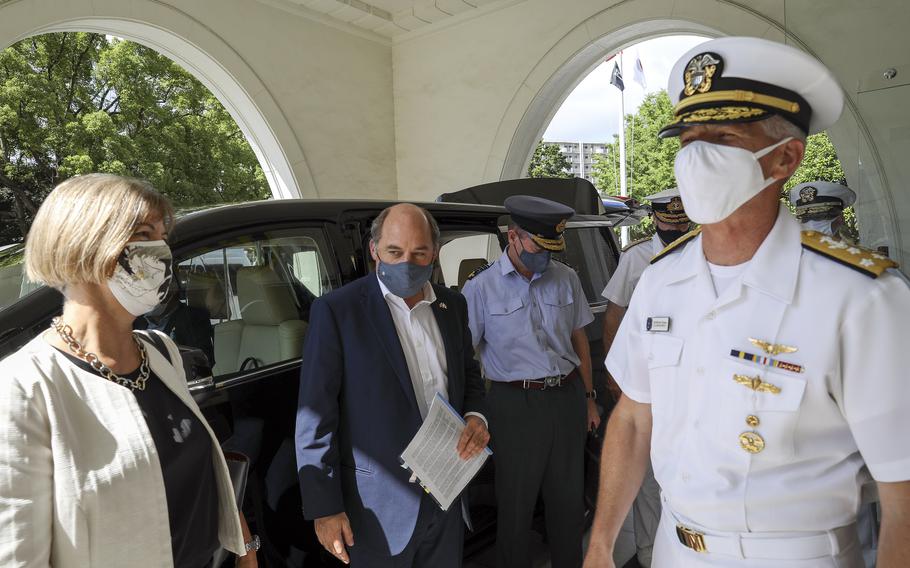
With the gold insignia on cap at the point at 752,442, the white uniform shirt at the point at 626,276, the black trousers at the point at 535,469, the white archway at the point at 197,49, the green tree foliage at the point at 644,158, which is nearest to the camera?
the gold insignia on cap at the point at 752,442

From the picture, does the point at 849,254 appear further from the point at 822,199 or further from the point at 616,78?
the point at 616,78

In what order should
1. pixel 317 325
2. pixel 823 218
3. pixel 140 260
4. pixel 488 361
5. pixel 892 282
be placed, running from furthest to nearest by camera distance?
pixel 823 218 → pixel 488 361 → pixel 317 325 → pixel 140 260 → pixel 892 282

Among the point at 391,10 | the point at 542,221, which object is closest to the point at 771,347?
the point at 542,221

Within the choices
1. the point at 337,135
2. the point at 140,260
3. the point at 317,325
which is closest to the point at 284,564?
the point at 317,325

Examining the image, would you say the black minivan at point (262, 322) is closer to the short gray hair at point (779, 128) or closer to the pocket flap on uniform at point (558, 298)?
the pocket flap on uniform at point (558, 298)

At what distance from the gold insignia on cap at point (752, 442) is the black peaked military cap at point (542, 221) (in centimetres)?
197

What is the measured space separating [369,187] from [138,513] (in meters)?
9.68

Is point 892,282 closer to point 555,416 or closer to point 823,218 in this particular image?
point 555,416

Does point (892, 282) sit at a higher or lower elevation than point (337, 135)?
lower

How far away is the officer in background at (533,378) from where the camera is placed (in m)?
2.94

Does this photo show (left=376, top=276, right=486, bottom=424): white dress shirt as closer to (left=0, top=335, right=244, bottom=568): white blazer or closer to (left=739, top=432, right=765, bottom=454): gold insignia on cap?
(left=0, top=335, right=244, bottom=568): white blazer

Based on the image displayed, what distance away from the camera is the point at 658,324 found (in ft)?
4.70

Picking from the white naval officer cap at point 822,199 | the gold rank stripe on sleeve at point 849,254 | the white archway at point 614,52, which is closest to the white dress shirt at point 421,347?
the gold rank stripe on sleeve at point 849,254

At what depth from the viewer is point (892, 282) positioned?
1132 mm
